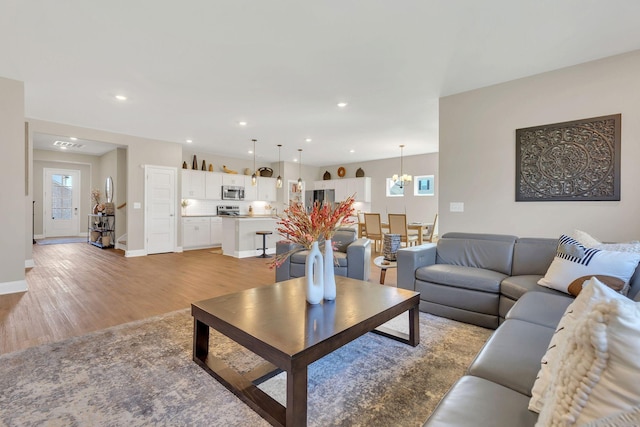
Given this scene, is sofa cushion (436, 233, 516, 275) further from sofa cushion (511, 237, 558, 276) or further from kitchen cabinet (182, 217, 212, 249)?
kitchen cabinet (182, 217, 212, 249)

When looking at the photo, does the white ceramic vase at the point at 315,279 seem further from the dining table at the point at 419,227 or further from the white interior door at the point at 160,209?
the white interior door at the point at 160,209

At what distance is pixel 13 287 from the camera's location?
361 centimetres

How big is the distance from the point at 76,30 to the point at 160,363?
2794mm

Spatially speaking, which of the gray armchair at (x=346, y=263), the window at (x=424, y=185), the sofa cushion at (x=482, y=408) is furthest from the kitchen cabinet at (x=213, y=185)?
the sofa cushion at (x=482, y=408)

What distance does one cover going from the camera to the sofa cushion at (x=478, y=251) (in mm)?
3024

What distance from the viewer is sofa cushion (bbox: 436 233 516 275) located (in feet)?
9.92

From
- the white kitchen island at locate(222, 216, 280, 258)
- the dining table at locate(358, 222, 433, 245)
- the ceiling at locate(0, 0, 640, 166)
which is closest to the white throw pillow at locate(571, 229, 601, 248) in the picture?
the ceiling at locate(0, 0, 640, 166)

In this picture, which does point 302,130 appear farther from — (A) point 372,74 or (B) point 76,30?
(B) point 76,30

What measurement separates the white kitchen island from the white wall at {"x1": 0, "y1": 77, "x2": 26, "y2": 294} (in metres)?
3.18

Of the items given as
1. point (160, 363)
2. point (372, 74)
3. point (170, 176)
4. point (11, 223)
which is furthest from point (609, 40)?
point (170, 176)

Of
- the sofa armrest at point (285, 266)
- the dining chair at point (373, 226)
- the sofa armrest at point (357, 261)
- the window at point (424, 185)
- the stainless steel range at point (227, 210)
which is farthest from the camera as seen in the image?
the stainless steel range at point (227, 210)

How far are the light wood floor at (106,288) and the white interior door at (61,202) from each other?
11.7 feet

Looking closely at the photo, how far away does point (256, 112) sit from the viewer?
4.69m

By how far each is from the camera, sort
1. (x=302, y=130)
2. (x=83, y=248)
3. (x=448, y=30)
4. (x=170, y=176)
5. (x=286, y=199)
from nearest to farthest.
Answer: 1. (x=448, y=30)
2. (x=302, y=130)
3. (x=170, y=176)
4. (x=83, y=248)
5. (x=286, y=199)
